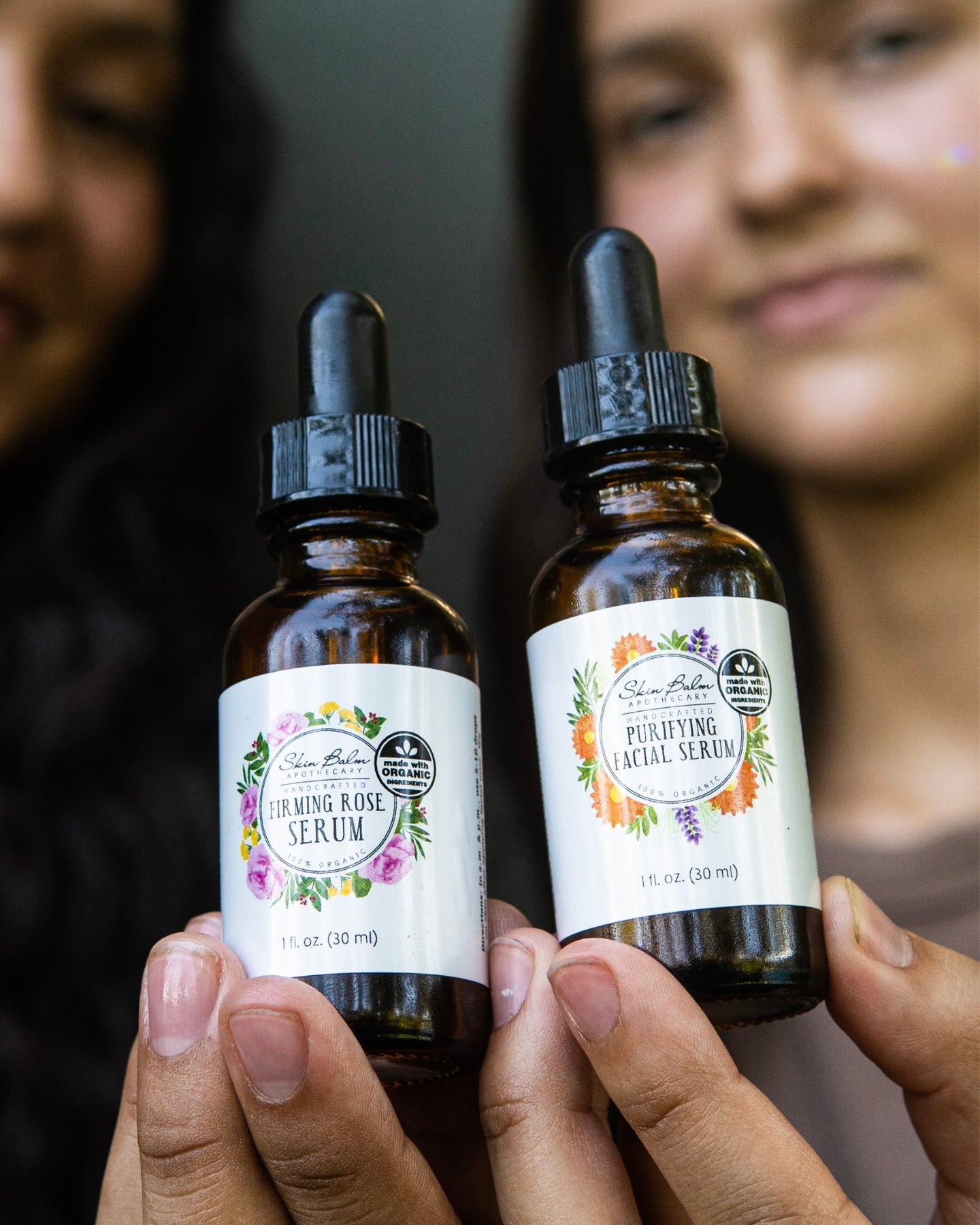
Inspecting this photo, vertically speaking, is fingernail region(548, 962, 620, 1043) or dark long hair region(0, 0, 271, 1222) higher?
dark long hair region(0, 0, 271, 1222)

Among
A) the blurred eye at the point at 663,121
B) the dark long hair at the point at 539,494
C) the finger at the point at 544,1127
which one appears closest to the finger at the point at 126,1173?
the finger at the point at 544,1127

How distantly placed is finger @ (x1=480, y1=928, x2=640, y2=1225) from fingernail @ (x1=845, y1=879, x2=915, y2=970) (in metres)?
0.11

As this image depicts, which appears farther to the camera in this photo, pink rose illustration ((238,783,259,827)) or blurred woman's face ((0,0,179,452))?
blurred woman's face ((0,0,179,452))

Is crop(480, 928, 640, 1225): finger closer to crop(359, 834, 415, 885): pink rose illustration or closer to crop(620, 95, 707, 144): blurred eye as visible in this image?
crop(359, 834, 415, 885): pink rose illustration

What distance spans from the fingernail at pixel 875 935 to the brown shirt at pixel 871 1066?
26cm

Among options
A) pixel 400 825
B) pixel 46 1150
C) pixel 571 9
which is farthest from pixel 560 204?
pixel 46 1150

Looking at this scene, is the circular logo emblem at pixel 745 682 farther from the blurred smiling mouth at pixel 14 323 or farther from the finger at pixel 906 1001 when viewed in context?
the blurred smiling mouth at pixel 14 323

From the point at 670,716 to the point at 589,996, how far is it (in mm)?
100

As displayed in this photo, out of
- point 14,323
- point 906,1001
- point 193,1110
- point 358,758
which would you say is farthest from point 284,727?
point 14,323

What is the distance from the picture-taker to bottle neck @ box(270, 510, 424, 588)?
18.5 inches

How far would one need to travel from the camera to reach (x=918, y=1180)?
2.20 ft

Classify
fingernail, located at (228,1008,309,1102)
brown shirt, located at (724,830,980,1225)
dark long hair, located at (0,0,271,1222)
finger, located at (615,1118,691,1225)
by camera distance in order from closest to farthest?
1. fingernail, located at (228,1008,309,1102)
2. finger, located at (615,1118,691,1225)
3. brown shirt, located at (724,830,980,1225)
4. dark long hair, located at (0,0,271,1222)

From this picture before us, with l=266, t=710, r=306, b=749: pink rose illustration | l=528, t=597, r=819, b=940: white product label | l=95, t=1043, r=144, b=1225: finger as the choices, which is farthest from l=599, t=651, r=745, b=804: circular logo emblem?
l=95, t=1043, r=144, b=1225: finger

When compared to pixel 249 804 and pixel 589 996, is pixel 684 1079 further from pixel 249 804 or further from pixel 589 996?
pixel 249 804
